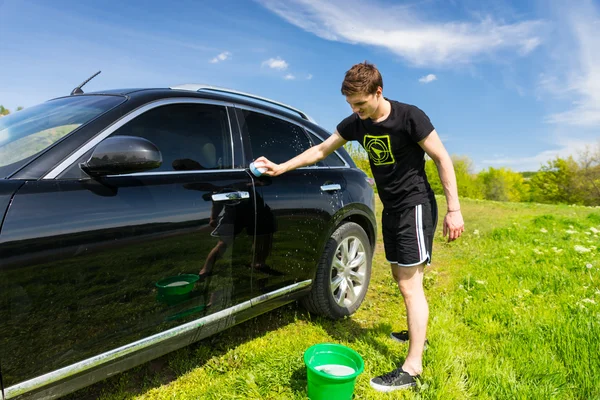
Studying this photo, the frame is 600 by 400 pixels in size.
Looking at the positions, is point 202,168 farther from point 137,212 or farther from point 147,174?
point 137,212

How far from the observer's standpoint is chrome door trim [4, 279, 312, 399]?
1648mm

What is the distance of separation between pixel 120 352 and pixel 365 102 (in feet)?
6.27

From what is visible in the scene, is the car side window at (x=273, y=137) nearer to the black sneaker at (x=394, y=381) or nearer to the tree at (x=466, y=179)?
the black sneaker at (x=394, y=381)

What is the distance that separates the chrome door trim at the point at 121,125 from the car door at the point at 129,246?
11 millimetres

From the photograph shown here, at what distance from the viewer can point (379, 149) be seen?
2.53 metres

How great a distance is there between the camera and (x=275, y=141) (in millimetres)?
3018

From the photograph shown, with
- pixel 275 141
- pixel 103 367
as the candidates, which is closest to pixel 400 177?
pixel 275 141

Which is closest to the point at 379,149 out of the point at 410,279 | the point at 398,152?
the point at 398,152

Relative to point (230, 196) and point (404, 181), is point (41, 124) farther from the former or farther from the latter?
point (404, 181)

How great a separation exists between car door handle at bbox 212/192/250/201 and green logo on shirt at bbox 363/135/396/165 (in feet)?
2.82

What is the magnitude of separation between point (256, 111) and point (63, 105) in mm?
1246

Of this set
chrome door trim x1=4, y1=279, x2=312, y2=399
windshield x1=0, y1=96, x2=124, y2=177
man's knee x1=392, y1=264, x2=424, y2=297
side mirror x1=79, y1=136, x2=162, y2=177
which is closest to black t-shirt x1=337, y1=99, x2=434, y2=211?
man's knee x1=392, y1=264, x2=424, y2=297

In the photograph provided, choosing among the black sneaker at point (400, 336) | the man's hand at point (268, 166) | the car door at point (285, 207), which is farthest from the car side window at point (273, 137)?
the black sneaker at point (400, 336)

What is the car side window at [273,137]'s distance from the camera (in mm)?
2812
